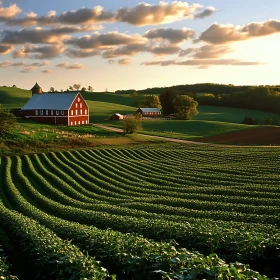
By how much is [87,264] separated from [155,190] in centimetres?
2459

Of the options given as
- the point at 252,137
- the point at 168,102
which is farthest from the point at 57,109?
the point at 168,102

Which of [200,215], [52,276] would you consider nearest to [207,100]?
[200,215]

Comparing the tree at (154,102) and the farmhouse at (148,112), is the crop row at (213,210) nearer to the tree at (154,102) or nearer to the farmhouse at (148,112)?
the farmhouse at (148,112)

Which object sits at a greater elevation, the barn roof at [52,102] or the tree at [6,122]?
the barn roof at [52,102]

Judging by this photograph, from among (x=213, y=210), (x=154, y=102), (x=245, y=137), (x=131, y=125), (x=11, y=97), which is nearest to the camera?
(x=213, y=210)

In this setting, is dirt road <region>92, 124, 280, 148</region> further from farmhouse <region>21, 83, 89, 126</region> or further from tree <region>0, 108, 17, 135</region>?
tree <region>0, 108, 17, 135</region>

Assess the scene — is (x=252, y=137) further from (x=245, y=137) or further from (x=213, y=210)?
(x=213, y=210)

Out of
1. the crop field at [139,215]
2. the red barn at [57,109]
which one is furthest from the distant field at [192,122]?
the crop field at [139,215]

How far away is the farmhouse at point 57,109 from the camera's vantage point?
94.5 meters

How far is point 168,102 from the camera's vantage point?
459 feet

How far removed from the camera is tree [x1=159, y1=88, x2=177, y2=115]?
13900 centimetres

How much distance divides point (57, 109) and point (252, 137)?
47670 millimetres

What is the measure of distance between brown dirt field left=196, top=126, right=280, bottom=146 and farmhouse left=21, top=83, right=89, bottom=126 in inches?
1276

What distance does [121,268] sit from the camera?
39.4ft
